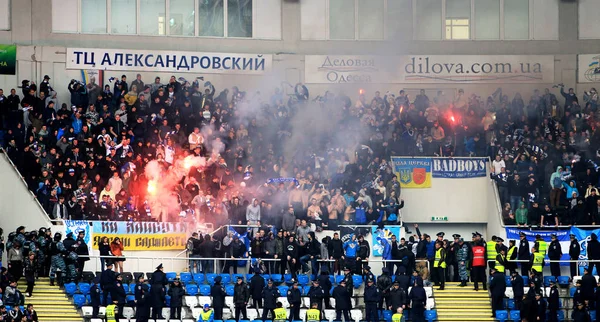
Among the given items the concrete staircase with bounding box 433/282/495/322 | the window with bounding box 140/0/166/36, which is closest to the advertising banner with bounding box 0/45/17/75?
the window with bounding box 140/0/166/36

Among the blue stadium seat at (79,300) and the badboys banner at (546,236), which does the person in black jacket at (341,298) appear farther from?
the blue stadium seat at (79,300)

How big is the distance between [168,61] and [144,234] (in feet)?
31.2

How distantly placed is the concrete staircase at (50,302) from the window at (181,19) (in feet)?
41.5

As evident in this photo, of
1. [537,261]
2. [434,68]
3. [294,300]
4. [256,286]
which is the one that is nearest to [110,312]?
[256,286]

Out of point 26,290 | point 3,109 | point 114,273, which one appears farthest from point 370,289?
point 3,109

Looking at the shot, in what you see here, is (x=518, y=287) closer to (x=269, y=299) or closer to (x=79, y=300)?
(x=269, y=299)

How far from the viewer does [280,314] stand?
34.4 metres

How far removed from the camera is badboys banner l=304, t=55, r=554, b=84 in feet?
150

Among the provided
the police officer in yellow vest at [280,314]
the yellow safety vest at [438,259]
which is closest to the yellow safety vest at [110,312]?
the police officer in yellow vest at [280,314]

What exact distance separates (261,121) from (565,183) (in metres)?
9.80

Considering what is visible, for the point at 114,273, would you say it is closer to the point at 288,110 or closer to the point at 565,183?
the point at 288,110

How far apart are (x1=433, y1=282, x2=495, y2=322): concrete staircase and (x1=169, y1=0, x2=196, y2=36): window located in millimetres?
14307

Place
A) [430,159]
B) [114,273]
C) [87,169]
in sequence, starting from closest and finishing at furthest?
[114,273], [87,169], [430,159]

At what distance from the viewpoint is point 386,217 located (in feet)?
126
